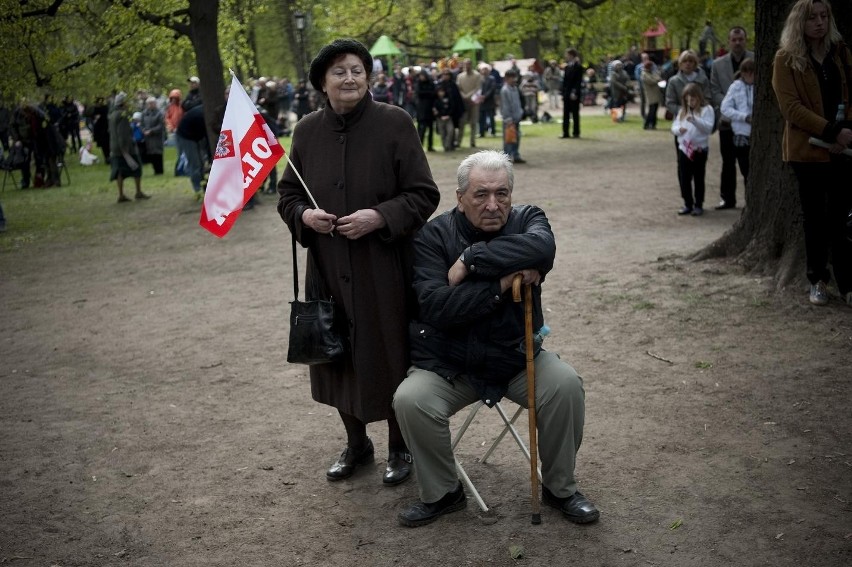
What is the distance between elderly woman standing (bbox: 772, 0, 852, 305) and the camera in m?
6.54

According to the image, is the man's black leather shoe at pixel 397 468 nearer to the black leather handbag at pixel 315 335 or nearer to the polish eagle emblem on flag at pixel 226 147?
the black leather handbag at pixel 315 335

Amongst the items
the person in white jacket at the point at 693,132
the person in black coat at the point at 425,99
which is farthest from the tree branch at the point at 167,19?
the person in white jacket at the point at 693,132

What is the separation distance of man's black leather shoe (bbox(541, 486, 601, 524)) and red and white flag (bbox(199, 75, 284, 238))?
6.55 feet

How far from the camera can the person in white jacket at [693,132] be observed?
1142cm

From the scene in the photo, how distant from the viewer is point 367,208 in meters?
4.59

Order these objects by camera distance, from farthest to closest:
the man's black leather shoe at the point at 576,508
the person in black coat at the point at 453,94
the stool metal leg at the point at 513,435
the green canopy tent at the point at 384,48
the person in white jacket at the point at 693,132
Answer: the green canopy tent at the point at 384,48 < the person in black coat at the point at 453,94 < the person in white jacket at the point at 693,132 < the stool metal leg at the point at 513,435 < the man's black leather shoe at the point at 576,508

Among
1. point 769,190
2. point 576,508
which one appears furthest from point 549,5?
point 576,508

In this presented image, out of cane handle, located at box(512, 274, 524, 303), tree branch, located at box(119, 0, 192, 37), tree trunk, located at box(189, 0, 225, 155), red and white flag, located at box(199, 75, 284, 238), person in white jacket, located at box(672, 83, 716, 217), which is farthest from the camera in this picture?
tree trunk, located at box(189, 0, 225, 155)

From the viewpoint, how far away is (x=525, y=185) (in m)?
16.1

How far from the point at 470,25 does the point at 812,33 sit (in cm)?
1571

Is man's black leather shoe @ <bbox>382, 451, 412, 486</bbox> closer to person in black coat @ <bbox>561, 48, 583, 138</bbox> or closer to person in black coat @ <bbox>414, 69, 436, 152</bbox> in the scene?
person in black coat @ <bbox>414, 69, 436, 152</bbox>

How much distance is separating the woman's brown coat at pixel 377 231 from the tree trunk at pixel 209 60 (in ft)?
35.5

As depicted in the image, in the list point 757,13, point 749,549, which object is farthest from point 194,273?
point 749,549

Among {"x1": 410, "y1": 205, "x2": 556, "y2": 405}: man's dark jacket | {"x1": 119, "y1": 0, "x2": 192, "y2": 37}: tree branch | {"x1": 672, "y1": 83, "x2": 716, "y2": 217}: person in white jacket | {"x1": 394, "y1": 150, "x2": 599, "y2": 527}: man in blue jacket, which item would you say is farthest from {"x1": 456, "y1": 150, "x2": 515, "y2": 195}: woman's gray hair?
{"x1": 119, "y1": 0, "x2": 192, "y2": 37}: tree branch
